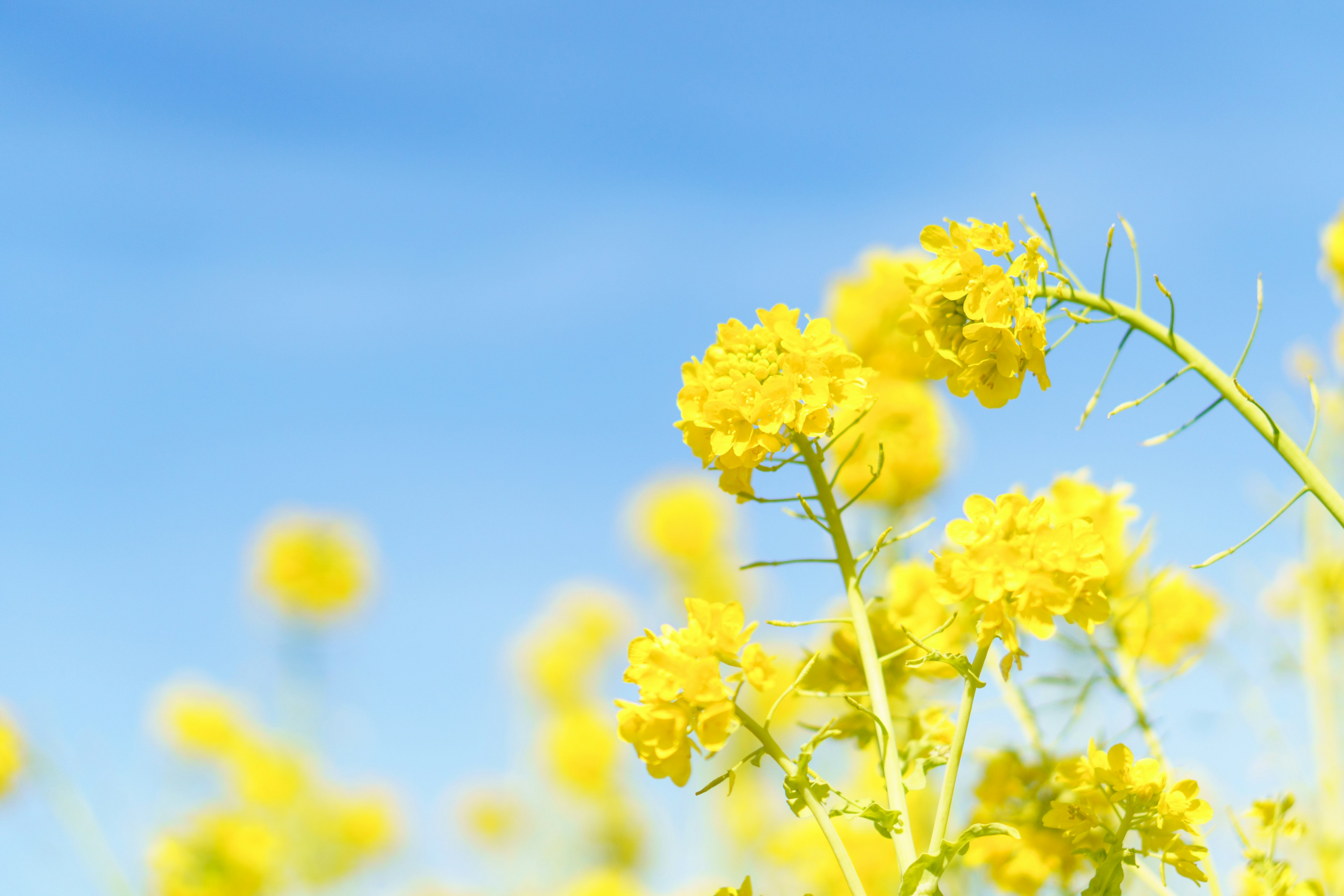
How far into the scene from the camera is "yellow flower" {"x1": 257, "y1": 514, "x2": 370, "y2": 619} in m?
5.80

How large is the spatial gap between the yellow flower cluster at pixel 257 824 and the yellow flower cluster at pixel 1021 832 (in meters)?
3.69

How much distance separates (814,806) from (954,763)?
0.48 feet

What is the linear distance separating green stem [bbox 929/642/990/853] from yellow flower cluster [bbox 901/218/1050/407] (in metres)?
0.34

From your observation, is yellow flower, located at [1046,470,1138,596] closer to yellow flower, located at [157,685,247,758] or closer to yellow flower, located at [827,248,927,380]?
yellow flower, located at [827,248,927,380]

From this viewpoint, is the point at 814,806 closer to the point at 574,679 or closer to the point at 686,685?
the point at 686,685

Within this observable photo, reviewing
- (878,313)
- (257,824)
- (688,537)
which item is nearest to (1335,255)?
(878,313)

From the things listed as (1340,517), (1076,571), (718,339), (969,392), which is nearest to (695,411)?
(718,339)

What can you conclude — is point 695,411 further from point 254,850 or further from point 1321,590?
point 254,850

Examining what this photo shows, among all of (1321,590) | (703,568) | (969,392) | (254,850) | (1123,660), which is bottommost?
(1123,660)

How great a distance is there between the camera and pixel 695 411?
1113 mm

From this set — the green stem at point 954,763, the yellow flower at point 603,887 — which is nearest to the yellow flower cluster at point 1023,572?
the green stem at point 954,763

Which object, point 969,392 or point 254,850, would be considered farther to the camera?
point 254,850

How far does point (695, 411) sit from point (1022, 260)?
41 centimetres

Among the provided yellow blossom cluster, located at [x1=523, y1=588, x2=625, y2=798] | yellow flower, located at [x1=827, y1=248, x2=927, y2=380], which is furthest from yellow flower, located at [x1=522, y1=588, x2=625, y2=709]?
yellow flower, located at [x1=827, y1=248, x2=927, y2=380]
